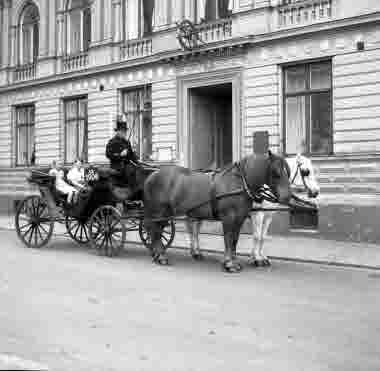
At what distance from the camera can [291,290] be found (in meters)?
7.53

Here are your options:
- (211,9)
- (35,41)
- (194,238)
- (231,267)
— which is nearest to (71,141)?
(35,41)

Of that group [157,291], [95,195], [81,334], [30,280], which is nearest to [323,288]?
[157,291]

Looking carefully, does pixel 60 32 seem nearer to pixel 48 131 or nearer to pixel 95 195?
pixel 48 131

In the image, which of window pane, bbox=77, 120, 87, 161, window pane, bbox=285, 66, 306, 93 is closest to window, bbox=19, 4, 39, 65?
window pane, bbox=77, 120, 87, 161

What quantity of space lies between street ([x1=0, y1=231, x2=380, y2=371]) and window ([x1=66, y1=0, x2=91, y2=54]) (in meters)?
13.5

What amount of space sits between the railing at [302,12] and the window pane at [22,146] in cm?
1306

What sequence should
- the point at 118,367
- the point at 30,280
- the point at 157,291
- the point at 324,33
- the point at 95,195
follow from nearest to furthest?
the point at 118,367, the point at 157,291, the point at 30,280, the point at 95,195, the point at 324,33

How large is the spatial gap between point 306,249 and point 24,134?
15476 millimetres

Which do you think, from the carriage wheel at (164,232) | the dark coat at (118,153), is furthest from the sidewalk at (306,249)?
the dark coat at (118,153)

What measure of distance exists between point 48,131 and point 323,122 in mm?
A: 12044

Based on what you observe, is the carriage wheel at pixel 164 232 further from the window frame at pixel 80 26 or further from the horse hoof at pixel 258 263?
the window frame at pixel 80 26

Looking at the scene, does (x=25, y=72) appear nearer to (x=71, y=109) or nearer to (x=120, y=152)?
(x=71, y=109)

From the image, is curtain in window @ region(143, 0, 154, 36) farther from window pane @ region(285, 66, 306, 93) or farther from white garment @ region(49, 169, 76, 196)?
white garment @ region(49, 169, 76, 196)

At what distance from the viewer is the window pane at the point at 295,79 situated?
14859mm
